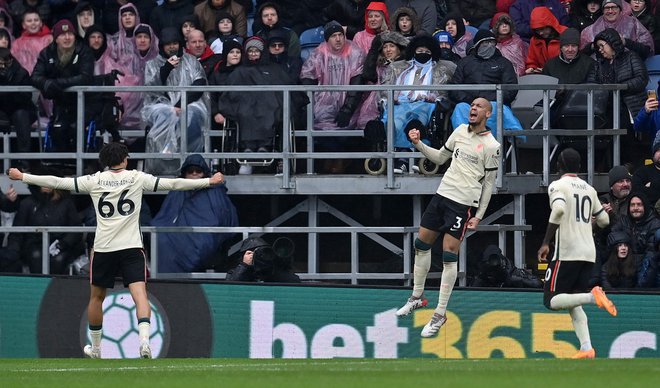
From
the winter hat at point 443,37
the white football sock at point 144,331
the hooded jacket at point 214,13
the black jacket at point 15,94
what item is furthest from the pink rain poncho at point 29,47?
the white football sock at point 144,331

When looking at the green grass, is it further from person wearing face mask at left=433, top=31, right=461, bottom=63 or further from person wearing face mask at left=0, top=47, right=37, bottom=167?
person wearing face mask at left=433, top=31, right=461, bottom=63

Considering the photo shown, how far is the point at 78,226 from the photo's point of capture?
19281 millimetres

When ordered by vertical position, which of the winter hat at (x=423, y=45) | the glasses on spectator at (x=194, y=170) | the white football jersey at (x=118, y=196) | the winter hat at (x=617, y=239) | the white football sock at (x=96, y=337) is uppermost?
the winter hat at (x=423, y=45)

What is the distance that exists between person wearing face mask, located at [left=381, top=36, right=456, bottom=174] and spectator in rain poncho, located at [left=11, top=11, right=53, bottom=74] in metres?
4.64

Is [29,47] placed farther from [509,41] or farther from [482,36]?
[509,41]

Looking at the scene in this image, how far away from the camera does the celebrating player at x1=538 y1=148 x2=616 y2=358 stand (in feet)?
48.3

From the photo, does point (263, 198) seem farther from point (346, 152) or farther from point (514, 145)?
point (514, 145)

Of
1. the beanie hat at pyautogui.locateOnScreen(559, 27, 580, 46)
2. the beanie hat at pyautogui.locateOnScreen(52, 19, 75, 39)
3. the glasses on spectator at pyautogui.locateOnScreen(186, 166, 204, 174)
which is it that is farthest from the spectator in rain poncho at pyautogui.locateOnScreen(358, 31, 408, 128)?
the beanie hat at pyautogui.locateOnScreen(52, 19, 75, 39)

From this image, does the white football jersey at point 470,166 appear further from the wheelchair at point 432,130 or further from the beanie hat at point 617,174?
the beanie hat at point 617,174

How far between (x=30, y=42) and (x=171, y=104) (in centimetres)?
249

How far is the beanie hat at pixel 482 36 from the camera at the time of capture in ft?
62.1

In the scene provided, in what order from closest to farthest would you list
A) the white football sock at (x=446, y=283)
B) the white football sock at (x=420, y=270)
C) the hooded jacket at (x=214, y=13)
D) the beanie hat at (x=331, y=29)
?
the white football sock at (x=446, y=283) → the white football sock at (x=420, y=270) → the beanie hat at (x=331, y=29) → the hooded jacket at (x=214, y=13)

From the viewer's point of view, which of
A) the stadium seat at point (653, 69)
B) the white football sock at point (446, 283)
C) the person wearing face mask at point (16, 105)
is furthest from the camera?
the stadium seat at point (653, 69)

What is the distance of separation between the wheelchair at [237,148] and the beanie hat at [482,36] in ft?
7.87
